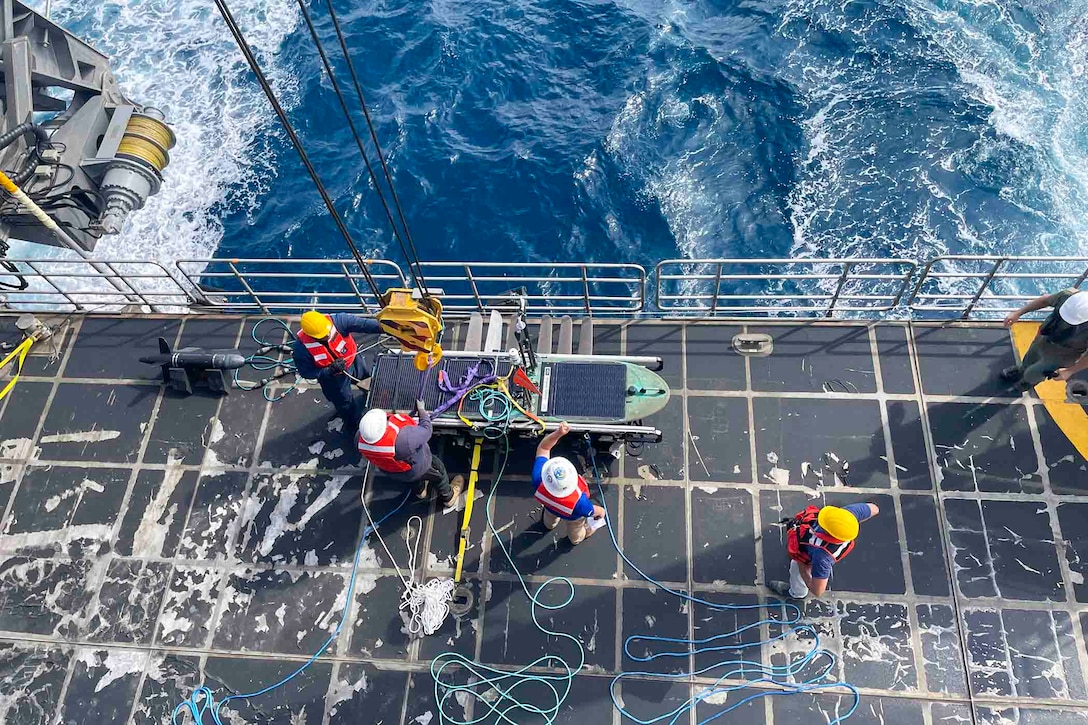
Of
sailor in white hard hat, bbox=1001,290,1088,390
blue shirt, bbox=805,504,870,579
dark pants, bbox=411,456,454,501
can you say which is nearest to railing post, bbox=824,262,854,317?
sailor in white hard hat, bbox=1001,290,1088,390

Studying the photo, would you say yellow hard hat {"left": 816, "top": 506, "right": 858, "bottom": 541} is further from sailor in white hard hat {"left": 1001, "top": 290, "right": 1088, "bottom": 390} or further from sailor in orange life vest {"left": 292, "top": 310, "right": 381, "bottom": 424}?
sailor in orange life vest {"left": 292, "top": 310, "right": 381, "bottom": 424}

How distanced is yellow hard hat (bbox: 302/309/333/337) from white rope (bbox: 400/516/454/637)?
12.4 ft

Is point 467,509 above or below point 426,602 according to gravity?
above

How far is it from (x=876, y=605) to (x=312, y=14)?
26.6 m

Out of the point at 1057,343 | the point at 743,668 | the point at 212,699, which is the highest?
the point at 1057,343

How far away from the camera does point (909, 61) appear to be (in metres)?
20.4

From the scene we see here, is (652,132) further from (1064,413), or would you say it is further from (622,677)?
(622,677)

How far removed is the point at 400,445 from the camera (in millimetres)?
9070

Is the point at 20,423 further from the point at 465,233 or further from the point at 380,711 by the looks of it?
the point at 465,233

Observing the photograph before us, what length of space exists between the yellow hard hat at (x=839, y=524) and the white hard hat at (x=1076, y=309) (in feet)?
14.1

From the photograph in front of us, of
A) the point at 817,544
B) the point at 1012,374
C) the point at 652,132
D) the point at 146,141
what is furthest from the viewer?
the point at 652,132

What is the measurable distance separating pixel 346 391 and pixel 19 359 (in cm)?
692

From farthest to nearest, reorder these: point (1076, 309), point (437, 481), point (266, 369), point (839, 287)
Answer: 1. point (266, 369)
2. point (839, 287)
3. point (437, 481)
4. point (1076, 309)

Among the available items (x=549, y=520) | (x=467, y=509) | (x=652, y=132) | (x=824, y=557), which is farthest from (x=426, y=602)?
(x=652, y=132)
